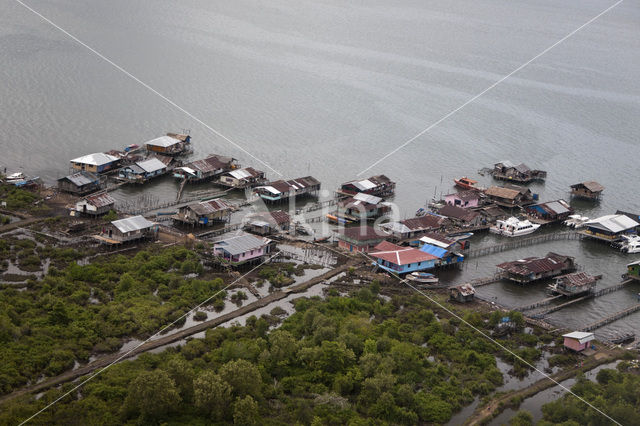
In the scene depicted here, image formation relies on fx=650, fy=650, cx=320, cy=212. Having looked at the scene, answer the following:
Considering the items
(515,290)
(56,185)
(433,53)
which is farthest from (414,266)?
(433,53)

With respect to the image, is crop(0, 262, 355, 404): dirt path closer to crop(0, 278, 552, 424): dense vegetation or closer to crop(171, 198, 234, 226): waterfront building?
crop(0, 278, 552, 424): dense vegetation

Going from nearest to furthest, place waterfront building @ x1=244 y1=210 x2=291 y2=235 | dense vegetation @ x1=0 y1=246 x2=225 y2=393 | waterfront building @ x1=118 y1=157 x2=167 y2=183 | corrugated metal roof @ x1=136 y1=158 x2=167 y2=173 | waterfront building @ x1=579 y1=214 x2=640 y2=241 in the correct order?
1. dense vegetation @ x1=0 y1=246 x2=225 y2=393
2. waterfront building @ x1=244 y1=210 x2=291 y2=235
3. waterfront building @ x1=579 y1=214 x2=640 y2=241
4. waterfront building @ x1=118 y1=157 x2=167 y2=183
5. corrugated metal roof @ x1=136 y1=158 x2=167 y2=173

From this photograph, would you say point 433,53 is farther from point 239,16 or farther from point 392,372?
point 392,372

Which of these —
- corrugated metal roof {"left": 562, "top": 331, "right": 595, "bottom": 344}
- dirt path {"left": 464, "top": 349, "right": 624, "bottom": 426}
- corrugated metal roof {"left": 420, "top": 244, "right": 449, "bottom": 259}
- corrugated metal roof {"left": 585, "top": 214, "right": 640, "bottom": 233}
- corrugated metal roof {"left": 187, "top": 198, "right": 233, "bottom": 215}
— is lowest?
corrugated metal roof {"left": 187, "top": 198, "right": 233, "bottom": 215}

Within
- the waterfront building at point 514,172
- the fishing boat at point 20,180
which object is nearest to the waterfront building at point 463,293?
the waterfront building at point 514,172
